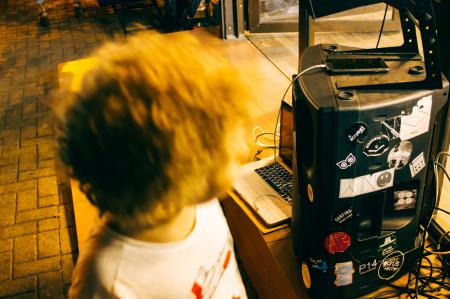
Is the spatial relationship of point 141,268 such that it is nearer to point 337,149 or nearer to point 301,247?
point 337,149

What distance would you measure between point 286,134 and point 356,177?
850 millimetres

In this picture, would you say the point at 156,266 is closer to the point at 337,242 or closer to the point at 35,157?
the point at 337,242

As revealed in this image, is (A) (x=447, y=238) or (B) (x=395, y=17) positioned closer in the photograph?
(A) (x=447, y=238)

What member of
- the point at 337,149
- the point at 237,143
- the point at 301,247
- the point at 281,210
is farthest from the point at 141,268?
the point at 281,210

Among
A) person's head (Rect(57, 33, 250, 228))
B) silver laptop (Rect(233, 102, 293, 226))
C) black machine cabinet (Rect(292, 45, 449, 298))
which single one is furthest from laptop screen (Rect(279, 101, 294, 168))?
person's head (Rect(57, 33, 250, 228))

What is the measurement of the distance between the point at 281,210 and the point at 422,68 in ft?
2.71

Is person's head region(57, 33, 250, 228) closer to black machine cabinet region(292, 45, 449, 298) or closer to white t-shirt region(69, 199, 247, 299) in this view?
white t-shirt region(69, 199, 247, 299)

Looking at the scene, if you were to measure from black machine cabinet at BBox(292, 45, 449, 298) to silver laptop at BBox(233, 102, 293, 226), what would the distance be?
0.29 meters

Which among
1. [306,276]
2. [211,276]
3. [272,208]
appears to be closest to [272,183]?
[272,208]

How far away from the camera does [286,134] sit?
2.17 meters

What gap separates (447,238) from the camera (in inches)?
74.5

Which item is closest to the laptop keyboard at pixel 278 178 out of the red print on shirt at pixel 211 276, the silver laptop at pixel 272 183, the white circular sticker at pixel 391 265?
the silver laptop at pixel 272 183

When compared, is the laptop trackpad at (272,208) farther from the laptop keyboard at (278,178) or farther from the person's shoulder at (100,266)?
the person's shoulder at (100,266)

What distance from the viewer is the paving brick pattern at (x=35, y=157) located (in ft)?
8.36
